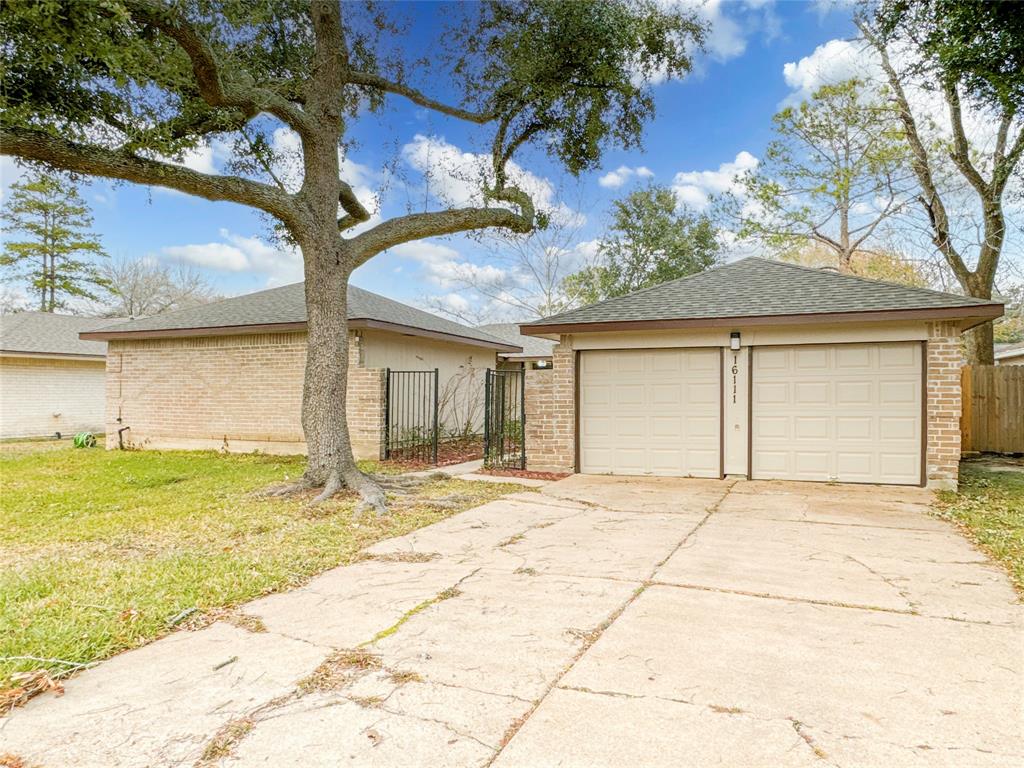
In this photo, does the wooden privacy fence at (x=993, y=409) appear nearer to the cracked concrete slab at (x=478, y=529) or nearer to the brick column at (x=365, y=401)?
the cracked concrete slab at (x=478, y=529)

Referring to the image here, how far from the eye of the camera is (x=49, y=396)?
16609 millimetres

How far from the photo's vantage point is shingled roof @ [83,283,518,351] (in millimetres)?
11570

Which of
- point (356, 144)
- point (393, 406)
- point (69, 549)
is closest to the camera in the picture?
point (69, 549)

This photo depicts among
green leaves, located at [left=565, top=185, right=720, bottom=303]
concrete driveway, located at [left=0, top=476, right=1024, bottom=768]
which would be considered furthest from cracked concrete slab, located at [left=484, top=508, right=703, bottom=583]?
green leaves, located at [left=565, top=185, right=720, bottom=303]

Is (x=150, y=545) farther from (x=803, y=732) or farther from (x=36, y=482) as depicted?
(x=36, y=482)

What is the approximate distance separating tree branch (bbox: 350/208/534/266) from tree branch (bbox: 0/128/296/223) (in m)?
0.98

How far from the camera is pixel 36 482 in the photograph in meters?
8.68

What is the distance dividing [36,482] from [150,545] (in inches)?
215

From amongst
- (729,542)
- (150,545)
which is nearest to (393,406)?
(150,545)

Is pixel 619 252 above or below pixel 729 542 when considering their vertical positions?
above

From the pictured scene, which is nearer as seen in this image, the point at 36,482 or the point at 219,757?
the point at 219,757

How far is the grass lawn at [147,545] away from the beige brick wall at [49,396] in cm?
816

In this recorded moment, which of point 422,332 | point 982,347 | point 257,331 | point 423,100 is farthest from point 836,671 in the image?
point 982,347

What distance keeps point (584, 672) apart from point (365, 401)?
9035 mm
